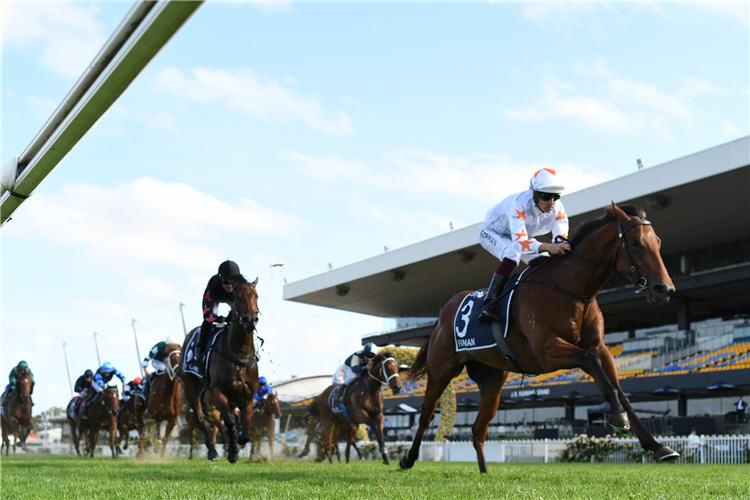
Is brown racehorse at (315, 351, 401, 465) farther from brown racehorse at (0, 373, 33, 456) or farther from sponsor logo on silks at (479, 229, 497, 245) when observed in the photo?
brown racehorse at (0, 373, 33, 456)

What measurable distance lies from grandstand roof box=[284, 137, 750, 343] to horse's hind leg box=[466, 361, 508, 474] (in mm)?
18988

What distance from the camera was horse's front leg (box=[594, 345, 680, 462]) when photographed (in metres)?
5.00

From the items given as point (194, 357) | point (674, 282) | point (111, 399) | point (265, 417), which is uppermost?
point (674, 282)

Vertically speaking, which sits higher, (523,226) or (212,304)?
(523,226)

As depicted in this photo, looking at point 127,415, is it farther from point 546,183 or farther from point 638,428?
point 638,428

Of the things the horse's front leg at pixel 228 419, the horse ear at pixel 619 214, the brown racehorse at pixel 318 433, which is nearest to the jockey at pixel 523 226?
the horse ear at pixel 619 214

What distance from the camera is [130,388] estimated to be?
20.0 metres

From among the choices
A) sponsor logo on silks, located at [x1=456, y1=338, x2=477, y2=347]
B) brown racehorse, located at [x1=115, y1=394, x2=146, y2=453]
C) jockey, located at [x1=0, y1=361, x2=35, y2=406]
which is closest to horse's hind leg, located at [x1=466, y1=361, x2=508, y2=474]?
sponsor logo on silks, located at [x1=456, y1=338, x2=477, y2=347]

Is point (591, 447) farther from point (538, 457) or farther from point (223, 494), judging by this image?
point (223, 494)

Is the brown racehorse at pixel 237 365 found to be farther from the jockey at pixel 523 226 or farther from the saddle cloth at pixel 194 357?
the jockey at pixel 523 226

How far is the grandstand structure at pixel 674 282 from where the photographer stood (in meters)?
25.7

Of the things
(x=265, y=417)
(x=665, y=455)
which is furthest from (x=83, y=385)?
(x=665, y=455)

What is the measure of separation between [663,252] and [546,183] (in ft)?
97.9

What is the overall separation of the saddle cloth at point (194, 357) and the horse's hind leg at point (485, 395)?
145 inches
